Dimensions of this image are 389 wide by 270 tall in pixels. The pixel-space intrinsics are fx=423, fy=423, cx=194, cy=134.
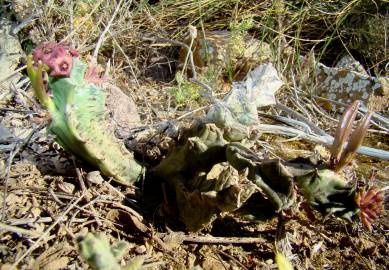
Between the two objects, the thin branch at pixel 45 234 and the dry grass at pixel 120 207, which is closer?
the thin branch at pixel 45 234

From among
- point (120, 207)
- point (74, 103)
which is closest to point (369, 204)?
point (120, 207)

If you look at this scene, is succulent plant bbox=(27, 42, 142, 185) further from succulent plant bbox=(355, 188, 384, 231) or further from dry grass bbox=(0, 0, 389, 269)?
succulent plant bbox=(355, 188, 384, 231)

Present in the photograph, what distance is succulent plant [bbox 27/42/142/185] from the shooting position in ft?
3.37

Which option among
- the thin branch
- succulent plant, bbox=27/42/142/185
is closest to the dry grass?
the thin branch

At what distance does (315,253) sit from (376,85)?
54.9 inches

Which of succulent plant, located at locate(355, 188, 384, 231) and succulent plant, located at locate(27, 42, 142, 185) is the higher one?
succulent plant, located at locate(27, 42, 142, 185)

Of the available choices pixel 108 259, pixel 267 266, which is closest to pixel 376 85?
pixel 267 266

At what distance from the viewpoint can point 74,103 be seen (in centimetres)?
107

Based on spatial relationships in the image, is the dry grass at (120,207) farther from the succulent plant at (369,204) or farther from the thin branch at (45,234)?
the succulent plant at (369,204)

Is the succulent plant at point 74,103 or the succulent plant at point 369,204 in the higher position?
the succulent plant at point 74,103

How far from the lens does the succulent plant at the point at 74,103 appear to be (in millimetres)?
1026

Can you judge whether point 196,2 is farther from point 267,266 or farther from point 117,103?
point 267,266

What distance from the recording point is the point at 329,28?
270 centimetres

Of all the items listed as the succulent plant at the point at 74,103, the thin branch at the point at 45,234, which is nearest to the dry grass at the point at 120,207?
the thin branch at the point at 45,234
